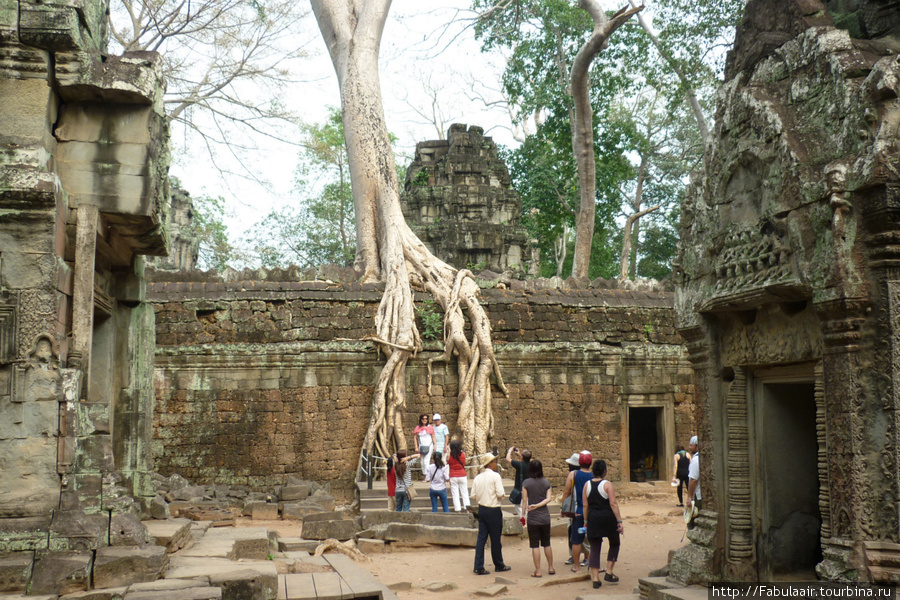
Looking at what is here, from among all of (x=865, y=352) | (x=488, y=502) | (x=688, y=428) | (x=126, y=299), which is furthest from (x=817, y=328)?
(x=688, y=428)

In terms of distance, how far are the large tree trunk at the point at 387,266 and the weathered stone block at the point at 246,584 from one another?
6.33m

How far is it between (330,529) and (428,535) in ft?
3.57

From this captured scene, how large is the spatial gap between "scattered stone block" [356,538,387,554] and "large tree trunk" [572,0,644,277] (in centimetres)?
922

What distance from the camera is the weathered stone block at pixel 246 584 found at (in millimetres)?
5203

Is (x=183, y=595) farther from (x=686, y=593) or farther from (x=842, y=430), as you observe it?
(x=842, y=430)

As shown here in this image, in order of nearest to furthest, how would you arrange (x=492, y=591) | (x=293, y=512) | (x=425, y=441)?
(x=492, y=591)
(x=293, y=512)
(x=425, y=441)

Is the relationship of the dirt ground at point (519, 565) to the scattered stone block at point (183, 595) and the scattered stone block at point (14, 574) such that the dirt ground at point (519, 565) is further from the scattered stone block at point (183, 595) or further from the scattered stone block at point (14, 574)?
the scattered stone block at point (14, 574)

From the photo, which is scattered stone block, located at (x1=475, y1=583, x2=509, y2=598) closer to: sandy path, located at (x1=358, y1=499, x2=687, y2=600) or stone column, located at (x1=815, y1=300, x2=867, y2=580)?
sandy path, located at (x1=358, y1=499, x2=687, y2=600)

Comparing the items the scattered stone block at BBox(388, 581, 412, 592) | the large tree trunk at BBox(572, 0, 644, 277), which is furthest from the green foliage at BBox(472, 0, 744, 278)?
the scattered stone block at BBox(388, 581, 412, 592)

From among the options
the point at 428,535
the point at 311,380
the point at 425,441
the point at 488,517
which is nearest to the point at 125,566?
the point at 488,517

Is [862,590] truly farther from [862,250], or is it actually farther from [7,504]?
[7,504]

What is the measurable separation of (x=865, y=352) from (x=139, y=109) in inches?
191

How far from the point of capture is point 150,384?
760 centimetres

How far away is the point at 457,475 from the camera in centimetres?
1005
